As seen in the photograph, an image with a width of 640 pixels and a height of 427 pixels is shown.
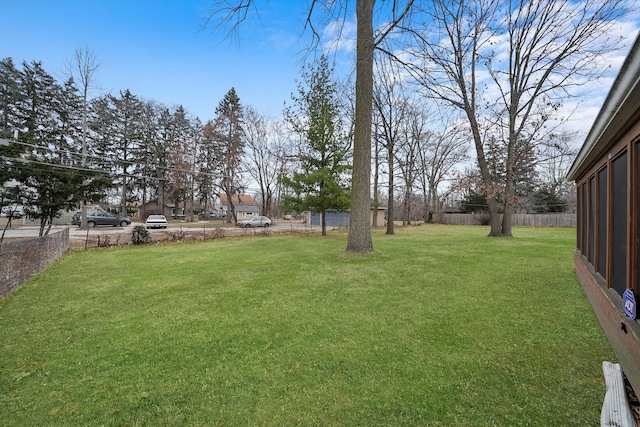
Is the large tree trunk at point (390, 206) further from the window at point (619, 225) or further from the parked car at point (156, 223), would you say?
the parked car at point (156, 223)

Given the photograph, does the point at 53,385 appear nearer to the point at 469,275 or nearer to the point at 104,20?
the point at 469,275

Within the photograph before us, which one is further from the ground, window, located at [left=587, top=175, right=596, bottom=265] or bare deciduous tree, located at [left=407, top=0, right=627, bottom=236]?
bare deciduous tree, located at [left=407, top=0, right=627, bottom=236]

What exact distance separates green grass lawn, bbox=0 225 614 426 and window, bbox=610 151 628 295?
2.14 ft

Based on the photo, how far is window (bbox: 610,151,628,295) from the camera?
2.79 meters

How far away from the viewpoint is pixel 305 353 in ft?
9.10

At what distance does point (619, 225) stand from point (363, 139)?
19.4 ft

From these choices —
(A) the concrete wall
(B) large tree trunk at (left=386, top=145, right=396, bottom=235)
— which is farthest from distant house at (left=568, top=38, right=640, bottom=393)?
(B) large tree trunk at (left=386, top=145, right=396, bottom=235)

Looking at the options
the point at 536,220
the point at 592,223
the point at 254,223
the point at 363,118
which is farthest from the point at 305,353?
the point at 536,220

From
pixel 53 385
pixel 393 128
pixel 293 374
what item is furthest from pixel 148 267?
pixel 393 128

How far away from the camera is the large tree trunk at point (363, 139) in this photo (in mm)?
8086

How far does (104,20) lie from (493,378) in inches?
586

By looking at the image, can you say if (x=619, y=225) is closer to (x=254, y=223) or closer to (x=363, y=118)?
(x=363, y=118)

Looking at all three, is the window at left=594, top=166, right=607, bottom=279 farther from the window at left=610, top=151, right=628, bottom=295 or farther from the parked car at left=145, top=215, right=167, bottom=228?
the parked car at left=145, top=215, right=167, bottom=228

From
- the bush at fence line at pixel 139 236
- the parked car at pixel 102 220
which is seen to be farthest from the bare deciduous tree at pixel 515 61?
the parked car at pixel 102 220
